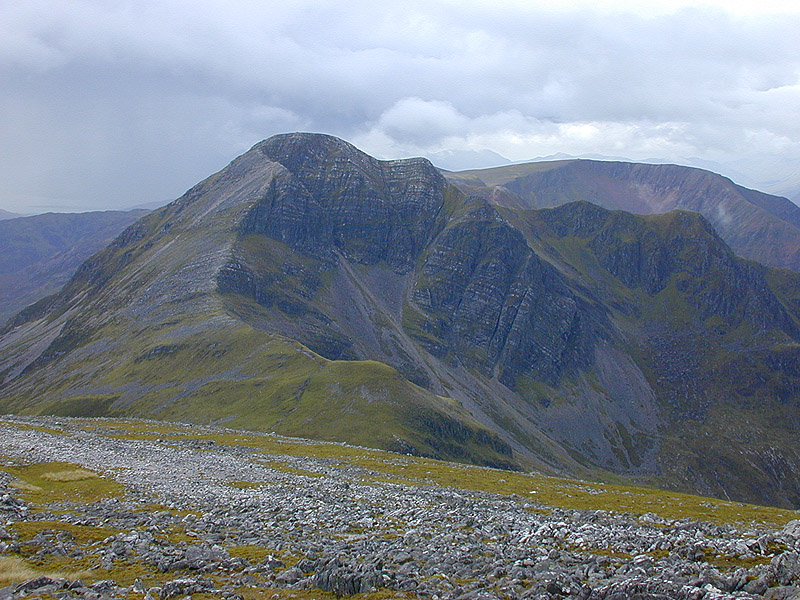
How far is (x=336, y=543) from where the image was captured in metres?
30.9

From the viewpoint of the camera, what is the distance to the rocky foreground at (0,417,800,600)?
Result: 21156 millimetres

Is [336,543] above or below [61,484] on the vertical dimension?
above

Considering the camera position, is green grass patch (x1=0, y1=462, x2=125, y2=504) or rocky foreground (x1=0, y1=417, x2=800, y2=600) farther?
green grass patch (x1=0, y1=462, x2=125, y2=504)

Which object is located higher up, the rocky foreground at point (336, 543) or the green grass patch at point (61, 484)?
the rocky foreground at point (336, 543)

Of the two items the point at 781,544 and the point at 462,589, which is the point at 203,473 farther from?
the point at 781,544

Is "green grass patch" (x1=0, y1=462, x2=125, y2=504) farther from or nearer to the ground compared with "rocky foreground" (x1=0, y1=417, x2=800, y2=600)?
nearer to the ground

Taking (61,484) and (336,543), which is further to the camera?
(61,484)

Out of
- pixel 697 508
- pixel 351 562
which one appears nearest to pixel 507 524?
pixel 351 562

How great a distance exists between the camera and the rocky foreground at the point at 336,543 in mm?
21156

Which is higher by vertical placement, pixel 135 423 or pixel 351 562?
pixel 351 562

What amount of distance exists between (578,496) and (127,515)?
1845 inches

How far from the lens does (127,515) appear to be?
113 feet

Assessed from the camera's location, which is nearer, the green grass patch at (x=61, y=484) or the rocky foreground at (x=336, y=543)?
the rocky foreground at (x=336, y=543)

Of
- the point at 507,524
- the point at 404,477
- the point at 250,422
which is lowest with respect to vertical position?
the point at 250,422
